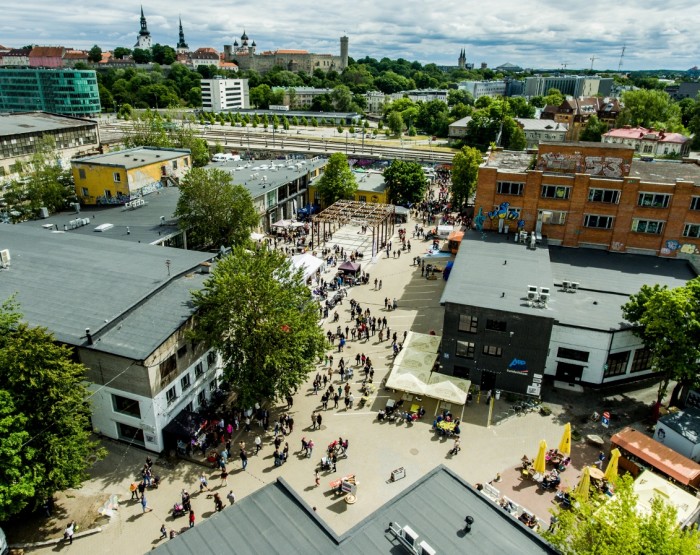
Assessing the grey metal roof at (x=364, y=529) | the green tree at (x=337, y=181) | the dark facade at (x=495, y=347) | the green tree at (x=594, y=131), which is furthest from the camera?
the green tree at (x=594, y=131)

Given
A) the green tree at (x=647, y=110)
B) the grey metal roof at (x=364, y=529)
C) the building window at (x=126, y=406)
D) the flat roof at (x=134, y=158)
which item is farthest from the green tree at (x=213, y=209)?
the green tree at (x=647, y=110)

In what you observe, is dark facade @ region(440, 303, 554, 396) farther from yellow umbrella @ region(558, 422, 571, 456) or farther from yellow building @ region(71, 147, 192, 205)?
yellow building @ region(71, 147, 192, 205)

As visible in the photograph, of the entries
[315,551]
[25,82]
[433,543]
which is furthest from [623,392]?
[25,82]

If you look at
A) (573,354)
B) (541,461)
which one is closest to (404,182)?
(573,354)

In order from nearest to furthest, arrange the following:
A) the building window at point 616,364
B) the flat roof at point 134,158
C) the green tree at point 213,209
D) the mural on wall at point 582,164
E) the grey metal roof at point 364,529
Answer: the grey metal roof at point 364,529 < the building window at point 616,364 < the mural on wall at point 582,164 < the green tree at point 213,209 < the flat roof at point 134,158

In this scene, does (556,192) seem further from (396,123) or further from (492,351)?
(396,123)

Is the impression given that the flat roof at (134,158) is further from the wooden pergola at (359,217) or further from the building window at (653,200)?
the building window at (653,200)
